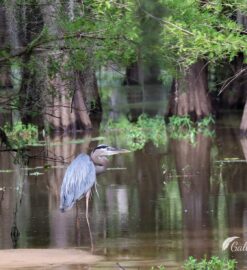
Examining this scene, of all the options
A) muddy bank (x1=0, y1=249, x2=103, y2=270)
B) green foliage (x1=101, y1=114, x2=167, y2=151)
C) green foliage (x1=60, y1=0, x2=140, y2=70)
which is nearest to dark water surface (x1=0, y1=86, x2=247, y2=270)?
muddy bank (x1=0, y1=249, x2=103, y2=270)

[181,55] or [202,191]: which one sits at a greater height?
[181,55]

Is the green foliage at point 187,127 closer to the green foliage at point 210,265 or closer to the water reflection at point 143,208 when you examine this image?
the water reflection at point 143,208

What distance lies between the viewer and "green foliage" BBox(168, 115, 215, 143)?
76.5 feet

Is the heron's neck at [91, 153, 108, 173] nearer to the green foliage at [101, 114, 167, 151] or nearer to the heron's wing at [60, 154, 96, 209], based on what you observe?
the heron's wing at [60, 154, 96, 209]

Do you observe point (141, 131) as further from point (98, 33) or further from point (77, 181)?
point (98, 33)

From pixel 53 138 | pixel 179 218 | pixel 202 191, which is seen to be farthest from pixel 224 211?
pixel 53 138

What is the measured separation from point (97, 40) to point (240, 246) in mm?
2761

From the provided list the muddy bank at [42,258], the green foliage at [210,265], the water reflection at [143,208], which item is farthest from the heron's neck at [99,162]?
the green foliage at [210,265]

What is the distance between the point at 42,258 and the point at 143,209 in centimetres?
336

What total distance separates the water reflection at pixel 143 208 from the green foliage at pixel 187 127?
4.61 meters

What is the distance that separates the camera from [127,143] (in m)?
20.9

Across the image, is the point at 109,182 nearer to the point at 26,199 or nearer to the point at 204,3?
the point at 26,199

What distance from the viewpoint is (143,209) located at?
1215 centimetres

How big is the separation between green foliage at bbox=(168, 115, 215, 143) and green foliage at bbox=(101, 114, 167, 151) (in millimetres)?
320
